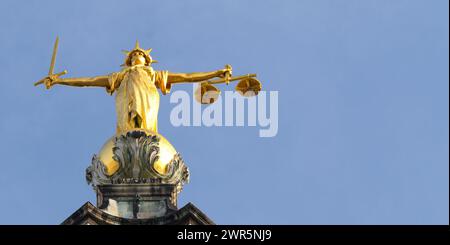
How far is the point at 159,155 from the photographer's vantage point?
192 feet

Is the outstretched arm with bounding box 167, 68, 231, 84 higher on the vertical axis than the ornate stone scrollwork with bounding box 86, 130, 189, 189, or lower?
higher

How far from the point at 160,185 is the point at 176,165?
1155 millimetres

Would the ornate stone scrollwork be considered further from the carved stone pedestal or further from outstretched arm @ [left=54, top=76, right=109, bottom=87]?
outstretched arm @ [left=54, top=76, right=109, bottom=87]

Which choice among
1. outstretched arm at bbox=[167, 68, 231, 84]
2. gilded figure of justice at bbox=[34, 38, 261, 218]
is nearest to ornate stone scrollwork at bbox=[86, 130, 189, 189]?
gilded figure of justice at bbox=[34, 38, 261, 218]

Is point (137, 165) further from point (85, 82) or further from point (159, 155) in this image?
point (85, 82)

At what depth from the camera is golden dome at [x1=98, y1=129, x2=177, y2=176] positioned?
58.3 m

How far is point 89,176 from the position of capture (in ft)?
194

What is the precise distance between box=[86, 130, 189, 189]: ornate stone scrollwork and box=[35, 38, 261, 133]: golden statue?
3.62ft

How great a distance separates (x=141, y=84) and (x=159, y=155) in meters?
3.05

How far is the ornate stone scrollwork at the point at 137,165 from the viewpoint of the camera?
58094 millimetres

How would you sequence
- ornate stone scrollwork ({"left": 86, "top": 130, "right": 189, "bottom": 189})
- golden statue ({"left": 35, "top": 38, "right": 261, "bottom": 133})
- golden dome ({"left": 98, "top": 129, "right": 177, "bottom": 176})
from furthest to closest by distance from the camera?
golden statue ({"left": 35, "top": 38, "right": 261, "bottom": 133})
golden dome ({"left": 98, "top": 129, "right": 177, "bottom": 176})
ornate stone scrollwork ({"left": 86, "top": 130, "right": 189, "bottom": 189})

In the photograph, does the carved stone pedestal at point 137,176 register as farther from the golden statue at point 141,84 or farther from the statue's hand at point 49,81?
the statue's hand at point 49,81
